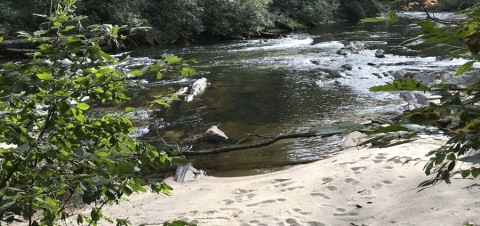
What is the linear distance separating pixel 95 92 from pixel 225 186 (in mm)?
3306

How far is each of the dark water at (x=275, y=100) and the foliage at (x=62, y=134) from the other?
2.07 m

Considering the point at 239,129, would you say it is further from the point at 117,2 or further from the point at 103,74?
the point at 117,2

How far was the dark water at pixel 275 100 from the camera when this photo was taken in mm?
5742

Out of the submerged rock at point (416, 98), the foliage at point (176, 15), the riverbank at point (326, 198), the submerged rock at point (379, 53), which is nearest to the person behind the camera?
the riverbank at point (326, 198)

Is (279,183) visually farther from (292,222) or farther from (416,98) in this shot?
(416,98)

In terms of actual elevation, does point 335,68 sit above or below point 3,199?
below

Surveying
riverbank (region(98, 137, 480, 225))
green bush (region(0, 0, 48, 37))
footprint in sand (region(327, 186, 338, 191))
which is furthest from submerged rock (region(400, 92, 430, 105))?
green bush (region(0, 0, 48, 37))

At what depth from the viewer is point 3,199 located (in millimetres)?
1142

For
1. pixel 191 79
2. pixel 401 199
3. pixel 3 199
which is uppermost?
pixel 3 199

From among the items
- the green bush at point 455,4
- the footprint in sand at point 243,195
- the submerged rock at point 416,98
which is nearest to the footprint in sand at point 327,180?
the footprint in sand at point 243,195

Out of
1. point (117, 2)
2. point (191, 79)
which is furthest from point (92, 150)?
point (117, 2)

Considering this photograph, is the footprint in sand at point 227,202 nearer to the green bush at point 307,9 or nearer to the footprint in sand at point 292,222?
the footprint in sand at point 292,222

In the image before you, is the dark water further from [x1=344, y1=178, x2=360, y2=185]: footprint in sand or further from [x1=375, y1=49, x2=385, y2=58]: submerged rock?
[x1=344, y1=178, x2=360, y2=185]: footprint in sand

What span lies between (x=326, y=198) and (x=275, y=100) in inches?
198
